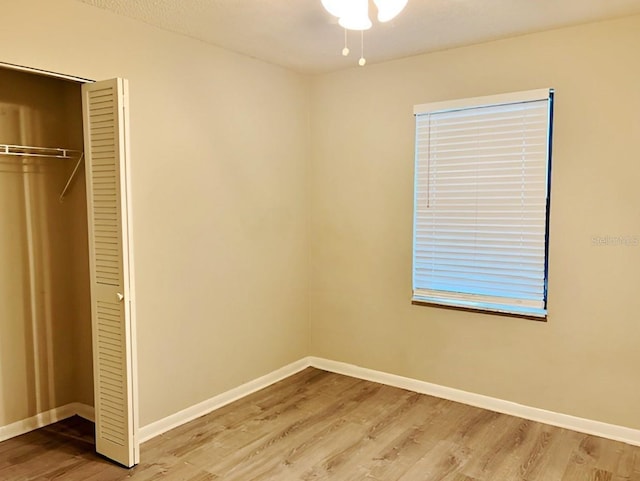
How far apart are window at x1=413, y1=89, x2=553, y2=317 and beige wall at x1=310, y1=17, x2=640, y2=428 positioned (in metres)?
0.09

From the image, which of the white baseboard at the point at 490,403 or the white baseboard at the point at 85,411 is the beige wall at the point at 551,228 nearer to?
the white baseboard at the point at 490,403

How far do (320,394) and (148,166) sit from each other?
214 cm

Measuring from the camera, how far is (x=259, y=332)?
13.3 feet

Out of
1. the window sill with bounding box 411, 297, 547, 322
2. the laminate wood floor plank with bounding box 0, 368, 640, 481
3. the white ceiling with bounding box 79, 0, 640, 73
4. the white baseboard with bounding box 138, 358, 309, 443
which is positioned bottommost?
the laminate wood floor plank with bounding box 0, 368, 640, 481

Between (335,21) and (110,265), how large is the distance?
6.37 feet

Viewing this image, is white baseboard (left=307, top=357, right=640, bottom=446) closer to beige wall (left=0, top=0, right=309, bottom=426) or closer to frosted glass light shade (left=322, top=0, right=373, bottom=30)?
beige wall (left=0, top=0, right=309, bottom=426)

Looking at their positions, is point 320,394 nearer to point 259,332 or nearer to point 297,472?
point 259,332

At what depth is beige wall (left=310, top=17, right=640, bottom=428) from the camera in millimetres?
3078

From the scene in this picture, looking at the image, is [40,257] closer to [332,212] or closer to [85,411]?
[85,411]

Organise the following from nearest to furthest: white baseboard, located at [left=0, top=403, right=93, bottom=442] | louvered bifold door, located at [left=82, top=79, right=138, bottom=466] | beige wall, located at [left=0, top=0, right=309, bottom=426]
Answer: louvered bifold door, located at [left=82, top=79, right=138, bottom=466] → beige wall, located at [left=0, top=0, right=309, bottom=426] → white baseboard, located at [left=0, top=403, right=93, bottom=442]

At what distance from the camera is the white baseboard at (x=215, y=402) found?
126 inches

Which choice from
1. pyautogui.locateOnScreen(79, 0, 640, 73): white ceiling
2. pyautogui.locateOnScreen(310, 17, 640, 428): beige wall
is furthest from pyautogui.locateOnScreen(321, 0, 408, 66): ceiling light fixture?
pyautogui.locateOnScreen(310, 17, 640, 428): beige wall

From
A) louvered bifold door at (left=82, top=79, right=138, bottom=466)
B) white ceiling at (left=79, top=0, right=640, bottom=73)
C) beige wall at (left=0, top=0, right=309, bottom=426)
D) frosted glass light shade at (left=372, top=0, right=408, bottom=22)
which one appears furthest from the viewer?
beige wall at (left=0, top=0, right=309, bottom=426)

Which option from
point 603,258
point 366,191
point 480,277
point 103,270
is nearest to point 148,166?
point 103,270
